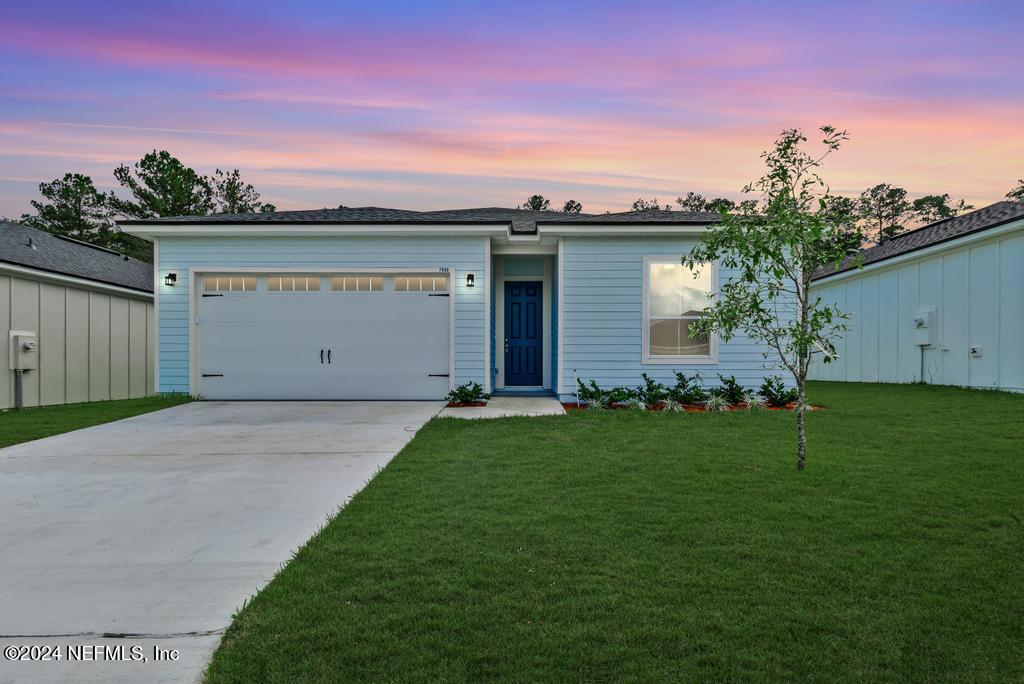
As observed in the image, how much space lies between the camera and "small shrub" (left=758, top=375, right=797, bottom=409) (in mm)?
9336

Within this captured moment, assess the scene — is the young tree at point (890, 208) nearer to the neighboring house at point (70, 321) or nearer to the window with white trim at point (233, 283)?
the window with white trim at point (233, 283)

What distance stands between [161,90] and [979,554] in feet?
49.0

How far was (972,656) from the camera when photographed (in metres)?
1.98

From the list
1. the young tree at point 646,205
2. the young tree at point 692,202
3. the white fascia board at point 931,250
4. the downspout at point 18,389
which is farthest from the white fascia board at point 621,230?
the young tree at point 692,202

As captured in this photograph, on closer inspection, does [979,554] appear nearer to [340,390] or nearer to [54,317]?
[340,390]

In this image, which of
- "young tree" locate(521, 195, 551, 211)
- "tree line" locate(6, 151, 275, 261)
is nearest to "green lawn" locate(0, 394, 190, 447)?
"tree line" locate(6, 151, 275, 261)

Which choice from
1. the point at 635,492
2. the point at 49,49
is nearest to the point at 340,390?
the point at 635,492

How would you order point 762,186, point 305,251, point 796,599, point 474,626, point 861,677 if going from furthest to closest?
A: point 305,251, point 762,186, point 796,599, point 474,626, point 861,677

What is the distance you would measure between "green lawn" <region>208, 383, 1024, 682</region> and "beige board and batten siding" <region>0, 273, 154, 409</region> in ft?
32.6

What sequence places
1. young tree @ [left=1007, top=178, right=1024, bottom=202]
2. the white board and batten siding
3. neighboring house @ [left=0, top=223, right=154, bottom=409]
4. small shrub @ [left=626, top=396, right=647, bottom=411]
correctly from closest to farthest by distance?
small shrub @ [left=626, top=396, right=647, bottom=411] → neighboring house @ [left=0, top=223, right=154, bottom=409] → the white board and batten siding → young tree @ [left=1007, top=178, right=1024, bottom=202]

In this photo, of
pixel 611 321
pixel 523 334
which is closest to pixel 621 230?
pixel 611 321

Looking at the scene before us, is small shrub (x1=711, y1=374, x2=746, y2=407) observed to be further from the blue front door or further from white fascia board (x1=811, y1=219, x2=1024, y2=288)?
the blue front door

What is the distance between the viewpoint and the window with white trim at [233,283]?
10.5 metres

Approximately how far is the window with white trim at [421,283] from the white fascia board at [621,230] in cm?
195
